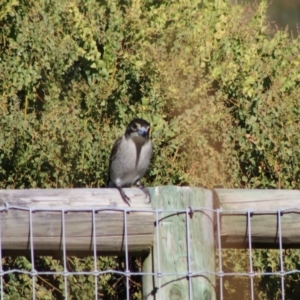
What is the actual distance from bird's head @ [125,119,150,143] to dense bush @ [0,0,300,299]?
0.29m

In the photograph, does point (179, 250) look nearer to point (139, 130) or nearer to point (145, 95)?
point (139, 130)

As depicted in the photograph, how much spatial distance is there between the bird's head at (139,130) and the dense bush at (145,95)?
29 cm

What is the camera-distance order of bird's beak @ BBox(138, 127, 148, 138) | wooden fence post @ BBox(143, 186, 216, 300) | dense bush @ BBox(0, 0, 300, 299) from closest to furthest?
wooden fence post @ BBox(143, 186, 216, 300)
bird's beak @ BBox(138, 127, 148, 138)
dense bush @ BBox(0, 0, 300, 299)

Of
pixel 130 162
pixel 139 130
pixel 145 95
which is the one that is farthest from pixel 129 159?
pixel 145 95

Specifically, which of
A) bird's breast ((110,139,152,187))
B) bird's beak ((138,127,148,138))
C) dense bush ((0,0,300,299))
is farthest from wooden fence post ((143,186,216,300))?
bird's breast ((110,139,152,187))

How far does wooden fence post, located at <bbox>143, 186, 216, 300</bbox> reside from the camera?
3.78 m

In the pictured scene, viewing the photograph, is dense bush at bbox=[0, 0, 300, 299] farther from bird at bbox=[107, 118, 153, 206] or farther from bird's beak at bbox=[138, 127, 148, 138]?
bird's beak at bbox=[138, 127, 148, 138]

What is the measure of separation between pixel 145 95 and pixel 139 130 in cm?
71

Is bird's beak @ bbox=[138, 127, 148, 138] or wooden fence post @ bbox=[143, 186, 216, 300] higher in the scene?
bird's beak @ bbox=[138, 127, 148, 138]

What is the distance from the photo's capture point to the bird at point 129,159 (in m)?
6.27

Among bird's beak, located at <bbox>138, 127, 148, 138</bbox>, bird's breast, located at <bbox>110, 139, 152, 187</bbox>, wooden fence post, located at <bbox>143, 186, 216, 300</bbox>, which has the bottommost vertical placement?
wooden fence post, located at <bbox>143, 186, 216, 300</bbox>

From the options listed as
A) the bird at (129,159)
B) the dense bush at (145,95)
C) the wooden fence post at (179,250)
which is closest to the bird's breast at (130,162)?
the bird at (129,159)

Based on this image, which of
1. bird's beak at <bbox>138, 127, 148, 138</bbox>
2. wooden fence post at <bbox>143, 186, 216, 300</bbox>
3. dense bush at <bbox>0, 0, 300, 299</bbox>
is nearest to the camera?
wooden fence post at <bbox>143, 186, 216, 300</bbox>

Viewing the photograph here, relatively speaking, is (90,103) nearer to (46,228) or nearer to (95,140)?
(95,140)
